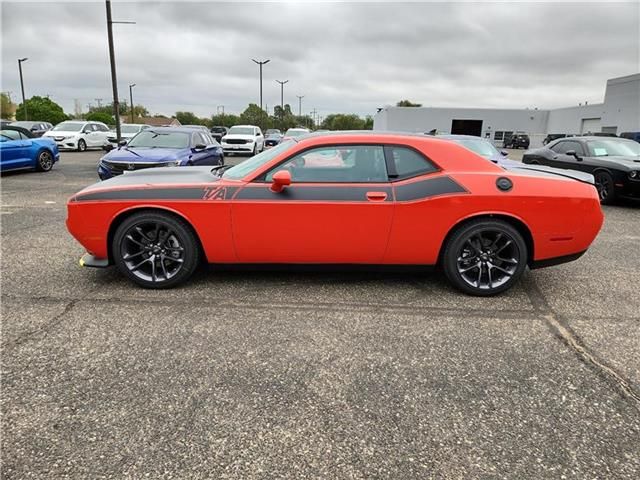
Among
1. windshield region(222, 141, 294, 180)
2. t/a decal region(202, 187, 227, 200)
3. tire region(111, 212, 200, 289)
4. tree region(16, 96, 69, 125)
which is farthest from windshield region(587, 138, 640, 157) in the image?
tree region(16, 96, 69, 125)

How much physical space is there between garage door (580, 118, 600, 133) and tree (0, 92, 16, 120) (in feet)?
265

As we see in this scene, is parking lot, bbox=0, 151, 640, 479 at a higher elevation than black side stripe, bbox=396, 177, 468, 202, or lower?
lower

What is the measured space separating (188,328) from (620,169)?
29.1 ft

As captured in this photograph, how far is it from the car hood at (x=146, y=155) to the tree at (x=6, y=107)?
7942 centimetres

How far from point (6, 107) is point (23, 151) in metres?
80.5

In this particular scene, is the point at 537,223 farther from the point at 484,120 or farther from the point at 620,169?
the point at 484,120

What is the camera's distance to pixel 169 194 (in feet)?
12.8

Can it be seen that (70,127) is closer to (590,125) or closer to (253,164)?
(253,164)

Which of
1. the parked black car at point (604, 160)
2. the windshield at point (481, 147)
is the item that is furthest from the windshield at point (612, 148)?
the windshield at point (481, 147)

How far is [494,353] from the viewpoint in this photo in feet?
9.93

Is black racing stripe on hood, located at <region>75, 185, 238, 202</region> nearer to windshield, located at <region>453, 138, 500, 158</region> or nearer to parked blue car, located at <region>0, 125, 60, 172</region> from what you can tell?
windshield, located at <region>453, 138, 500, 158</region>

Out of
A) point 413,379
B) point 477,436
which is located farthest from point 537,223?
point 477,436

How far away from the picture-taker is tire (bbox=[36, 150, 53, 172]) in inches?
525

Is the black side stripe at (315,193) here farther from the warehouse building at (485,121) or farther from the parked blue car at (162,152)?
the warehouse building at (485,121)
